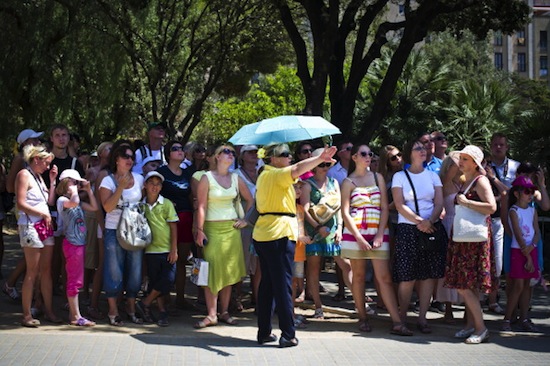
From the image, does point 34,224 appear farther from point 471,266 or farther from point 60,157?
point 471,266

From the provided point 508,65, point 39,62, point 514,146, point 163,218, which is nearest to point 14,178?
point 163,218

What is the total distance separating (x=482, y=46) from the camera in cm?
6806

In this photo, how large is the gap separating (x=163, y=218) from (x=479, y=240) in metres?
3.43

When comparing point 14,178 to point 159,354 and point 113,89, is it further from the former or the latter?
point 113,89

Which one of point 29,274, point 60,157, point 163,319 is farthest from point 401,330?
point 60,157

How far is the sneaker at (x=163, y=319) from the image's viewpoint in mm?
9133

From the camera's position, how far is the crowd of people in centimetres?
839

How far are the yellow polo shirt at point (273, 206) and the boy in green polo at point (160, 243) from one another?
1439mm

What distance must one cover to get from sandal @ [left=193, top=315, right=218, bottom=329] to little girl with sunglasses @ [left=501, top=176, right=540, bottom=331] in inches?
126

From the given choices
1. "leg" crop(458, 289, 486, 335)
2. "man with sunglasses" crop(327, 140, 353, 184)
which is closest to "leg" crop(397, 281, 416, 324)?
"leg" crop(458, 289, 486, 335)

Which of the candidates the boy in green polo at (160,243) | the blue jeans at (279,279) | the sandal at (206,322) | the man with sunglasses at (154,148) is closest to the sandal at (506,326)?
the blue jeans at (279,279)

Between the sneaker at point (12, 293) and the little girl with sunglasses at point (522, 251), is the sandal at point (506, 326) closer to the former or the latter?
the little girl with sunglasses at point (522, 251)

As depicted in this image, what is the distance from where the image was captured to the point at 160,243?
361 inches

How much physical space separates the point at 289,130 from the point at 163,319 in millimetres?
2544
